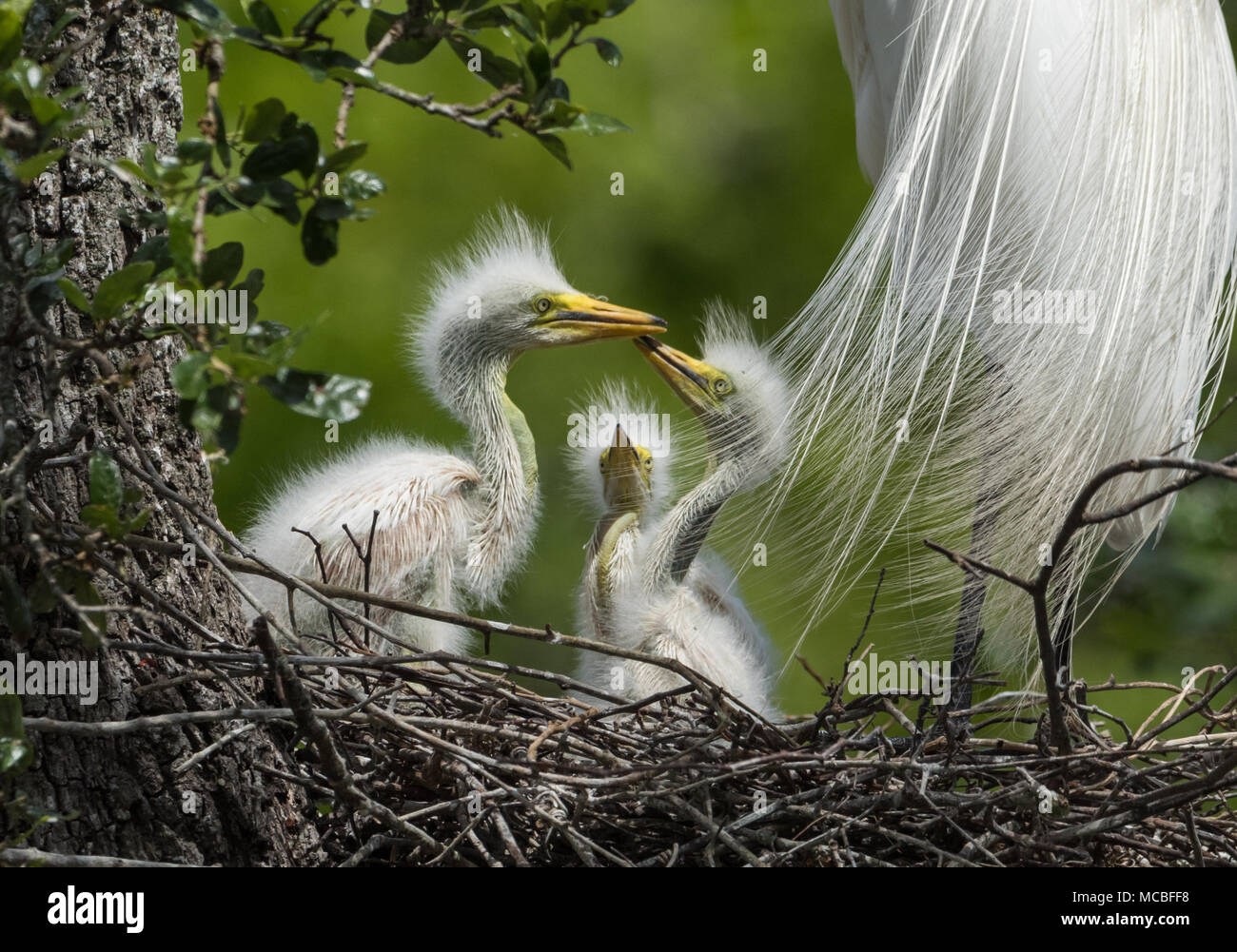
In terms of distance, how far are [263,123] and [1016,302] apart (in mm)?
972

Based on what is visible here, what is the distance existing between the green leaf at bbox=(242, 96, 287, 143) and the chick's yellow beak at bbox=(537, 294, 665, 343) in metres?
1.11

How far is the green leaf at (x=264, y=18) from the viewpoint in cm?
73

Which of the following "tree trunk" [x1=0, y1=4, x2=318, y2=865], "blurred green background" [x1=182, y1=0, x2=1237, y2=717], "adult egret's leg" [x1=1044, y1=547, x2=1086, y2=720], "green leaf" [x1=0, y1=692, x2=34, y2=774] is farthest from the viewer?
"blurred green background" [x1=182, y1=0, x2=1237, y2=717]

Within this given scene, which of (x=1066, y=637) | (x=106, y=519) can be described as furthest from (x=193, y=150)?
(x=1066, y=637)

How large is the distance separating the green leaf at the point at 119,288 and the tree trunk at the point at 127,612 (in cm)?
17

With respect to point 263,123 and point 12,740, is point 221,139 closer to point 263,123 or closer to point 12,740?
point 263,123

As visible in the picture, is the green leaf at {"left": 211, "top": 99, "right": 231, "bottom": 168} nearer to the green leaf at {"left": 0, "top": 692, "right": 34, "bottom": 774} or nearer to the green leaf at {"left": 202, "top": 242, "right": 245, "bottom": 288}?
the green leaf at {"left": 202, "top": 242, "right": 245, "bottom": 288}

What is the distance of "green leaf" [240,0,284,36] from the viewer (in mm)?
727

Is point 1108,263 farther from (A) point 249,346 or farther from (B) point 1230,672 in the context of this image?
(A) point 249,346

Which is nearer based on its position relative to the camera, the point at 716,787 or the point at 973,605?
→ the point at 716,787

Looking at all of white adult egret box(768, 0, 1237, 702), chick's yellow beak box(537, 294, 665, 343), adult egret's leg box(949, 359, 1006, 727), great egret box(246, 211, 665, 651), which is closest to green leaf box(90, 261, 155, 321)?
great egret box(246, 211, 665, 651)

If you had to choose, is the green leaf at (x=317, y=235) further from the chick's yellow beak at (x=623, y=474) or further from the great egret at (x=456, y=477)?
the chick's yellow beak at (x=623, y=474)

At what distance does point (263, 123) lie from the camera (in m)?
0.74
